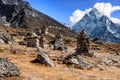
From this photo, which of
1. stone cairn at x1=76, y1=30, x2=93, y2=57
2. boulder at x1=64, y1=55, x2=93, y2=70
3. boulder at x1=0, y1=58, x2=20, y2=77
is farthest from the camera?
stone cairn at x1=76, y1=30, x2=93, y2=57

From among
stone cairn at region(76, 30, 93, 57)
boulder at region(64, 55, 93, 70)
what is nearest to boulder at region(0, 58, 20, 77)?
boulder at region(64, 55, 93, 70)

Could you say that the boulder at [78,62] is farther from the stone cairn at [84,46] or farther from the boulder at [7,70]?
the stone cairn at [84,46]

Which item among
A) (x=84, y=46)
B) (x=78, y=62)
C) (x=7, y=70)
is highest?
(x=84, y=46)

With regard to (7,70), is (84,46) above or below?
above

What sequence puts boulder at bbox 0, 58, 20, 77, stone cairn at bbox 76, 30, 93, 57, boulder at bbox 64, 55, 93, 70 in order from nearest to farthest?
1. boulder at bbox 0, 58, 20, 77
2. boulder at bbox 64, 55, 93, 70
3. stone cairn at bbox 76, 30, 93, 57

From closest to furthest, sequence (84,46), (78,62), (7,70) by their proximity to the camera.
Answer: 1. (7,70)
2. (78,62)
3. (84,46)

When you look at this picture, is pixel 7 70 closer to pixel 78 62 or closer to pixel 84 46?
pixel 78 62

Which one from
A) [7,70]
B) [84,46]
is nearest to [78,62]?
[7,70]

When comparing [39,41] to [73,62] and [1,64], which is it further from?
[1,64]

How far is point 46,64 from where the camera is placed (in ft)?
118

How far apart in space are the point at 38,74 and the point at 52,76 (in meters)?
1.40

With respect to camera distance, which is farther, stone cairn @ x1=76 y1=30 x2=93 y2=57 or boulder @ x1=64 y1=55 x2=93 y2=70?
stone cairn @ x1=76 y1=30 x2=93 y2=57

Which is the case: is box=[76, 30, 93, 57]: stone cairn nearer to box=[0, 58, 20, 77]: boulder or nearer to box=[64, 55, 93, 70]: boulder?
box=[64, 55, 93, 70]: boulder

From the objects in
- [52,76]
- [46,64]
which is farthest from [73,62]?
[52,76]
